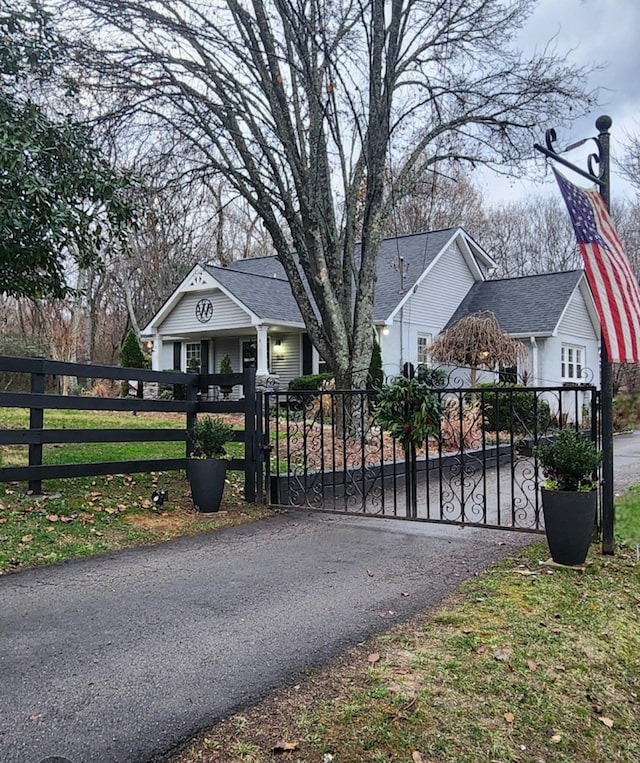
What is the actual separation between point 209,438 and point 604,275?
12.8 feet

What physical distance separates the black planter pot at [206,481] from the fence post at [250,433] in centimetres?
48

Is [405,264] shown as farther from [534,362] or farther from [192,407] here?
[192,407]

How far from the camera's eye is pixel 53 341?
2319 cm

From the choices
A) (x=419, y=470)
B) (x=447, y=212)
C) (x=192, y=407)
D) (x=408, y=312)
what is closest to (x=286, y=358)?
(x=408, y=312)

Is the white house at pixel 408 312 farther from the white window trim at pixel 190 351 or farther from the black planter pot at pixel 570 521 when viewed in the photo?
the black planter pot at pixel 570 521

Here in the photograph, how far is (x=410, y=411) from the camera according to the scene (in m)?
5.60

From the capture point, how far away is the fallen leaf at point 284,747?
2.09m

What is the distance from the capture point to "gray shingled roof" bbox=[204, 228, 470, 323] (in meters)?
17.0

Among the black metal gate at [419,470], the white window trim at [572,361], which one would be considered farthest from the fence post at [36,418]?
the white window trim at [572,361]

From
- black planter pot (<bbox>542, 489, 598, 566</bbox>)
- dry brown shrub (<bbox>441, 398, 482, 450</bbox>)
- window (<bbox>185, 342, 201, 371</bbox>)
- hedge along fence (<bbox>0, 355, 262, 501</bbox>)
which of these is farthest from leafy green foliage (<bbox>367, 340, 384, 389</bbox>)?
black planter pot (<bbox>542, 489, 598, 566</bbox>)

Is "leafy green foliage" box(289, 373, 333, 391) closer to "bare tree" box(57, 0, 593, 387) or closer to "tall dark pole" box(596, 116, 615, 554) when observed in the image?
"bare tree" box(57, 0, 593, 387)

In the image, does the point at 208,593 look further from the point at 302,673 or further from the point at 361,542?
the point at 361,542

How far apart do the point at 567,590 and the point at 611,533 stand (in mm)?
957

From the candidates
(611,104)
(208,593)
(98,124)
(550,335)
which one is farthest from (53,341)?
(208,593)
